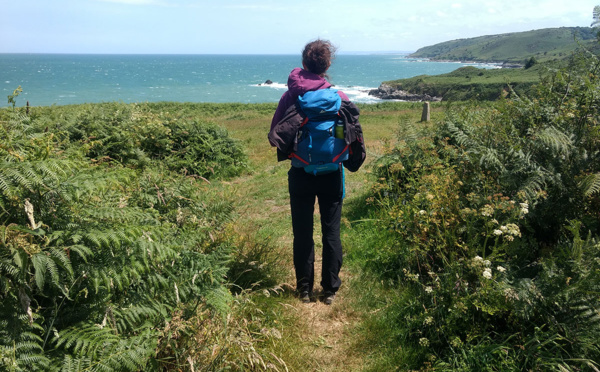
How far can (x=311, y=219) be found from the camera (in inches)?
146

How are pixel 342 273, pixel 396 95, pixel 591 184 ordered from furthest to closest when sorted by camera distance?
pixel 396 95, pixel 342 273, pixel 591 184

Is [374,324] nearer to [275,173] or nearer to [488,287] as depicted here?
[488,287]

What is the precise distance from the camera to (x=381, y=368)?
2867 mm

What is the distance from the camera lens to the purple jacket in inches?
134

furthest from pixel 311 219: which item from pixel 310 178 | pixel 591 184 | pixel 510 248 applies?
pixel 591 184

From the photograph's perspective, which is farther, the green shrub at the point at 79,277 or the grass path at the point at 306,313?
the grass path at the point at 306,313

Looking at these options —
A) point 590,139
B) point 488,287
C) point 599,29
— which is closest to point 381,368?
point 488,287

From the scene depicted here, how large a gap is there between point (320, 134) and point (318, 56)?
72 centimetres

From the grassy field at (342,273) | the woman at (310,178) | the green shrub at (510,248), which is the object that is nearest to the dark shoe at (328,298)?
the woman at (310,178)

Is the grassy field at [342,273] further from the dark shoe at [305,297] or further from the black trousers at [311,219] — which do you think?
the black trousers at [311,219]

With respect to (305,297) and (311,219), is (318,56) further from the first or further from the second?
(305,297)

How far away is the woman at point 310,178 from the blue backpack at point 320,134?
0.07 metres

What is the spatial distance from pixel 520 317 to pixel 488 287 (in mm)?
318

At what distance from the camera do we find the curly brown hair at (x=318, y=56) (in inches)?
136
